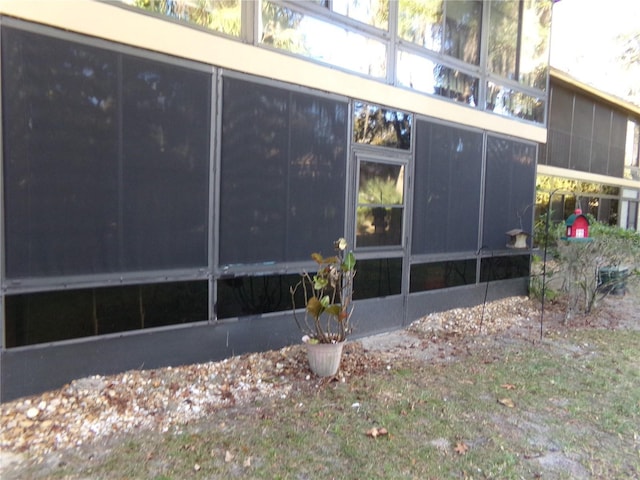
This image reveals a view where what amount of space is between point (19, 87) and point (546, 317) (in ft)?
24.0

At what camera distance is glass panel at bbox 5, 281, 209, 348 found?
334 cm

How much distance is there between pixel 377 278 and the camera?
19.1 feet

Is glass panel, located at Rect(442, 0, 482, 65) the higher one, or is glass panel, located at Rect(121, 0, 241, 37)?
glass panel, located at Rect(442, 0, 482, 65)

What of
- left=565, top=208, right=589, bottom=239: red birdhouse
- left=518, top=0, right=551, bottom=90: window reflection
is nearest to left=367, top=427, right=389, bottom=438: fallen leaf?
left=565, top=208, right=589, bottom=239: red birdhouse

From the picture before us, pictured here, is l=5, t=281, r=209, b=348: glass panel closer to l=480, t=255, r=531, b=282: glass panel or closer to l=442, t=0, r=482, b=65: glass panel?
l=480, t=255, r=531, b=282: glass panel

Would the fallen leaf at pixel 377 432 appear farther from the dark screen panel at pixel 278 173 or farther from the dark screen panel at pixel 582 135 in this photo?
the dark screen panel at pixel 582 135

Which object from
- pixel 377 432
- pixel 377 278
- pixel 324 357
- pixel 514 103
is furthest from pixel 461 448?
pixel 514 103

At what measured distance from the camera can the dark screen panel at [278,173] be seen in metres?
4.40

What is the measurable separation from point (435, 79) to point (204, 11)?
3554 mm

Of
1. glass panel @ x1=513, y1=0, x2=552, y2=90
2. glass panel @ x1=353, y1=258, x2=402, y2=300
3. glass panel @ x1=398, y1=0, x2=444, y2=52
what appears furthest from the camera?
glass panel @ x1=513, y1=0, x2=552, y2=90

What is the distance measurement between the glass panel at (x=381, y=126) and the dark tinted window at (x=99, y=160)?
2.00 m

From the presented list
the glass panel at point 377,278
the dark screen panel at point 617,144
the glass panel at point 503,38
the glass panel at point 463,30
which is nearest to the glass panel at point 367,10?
the glass panel at point 463,30

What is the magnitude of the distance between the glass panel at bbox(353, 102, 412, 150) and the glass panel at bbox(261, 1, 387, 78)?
0.47 m

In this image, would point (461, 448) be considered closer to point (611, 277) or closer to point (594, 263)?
point (594, 263)
